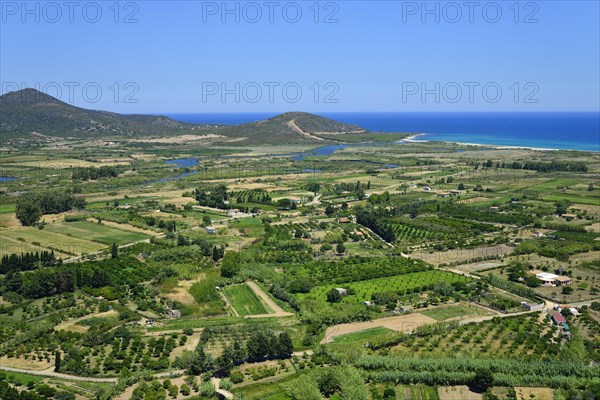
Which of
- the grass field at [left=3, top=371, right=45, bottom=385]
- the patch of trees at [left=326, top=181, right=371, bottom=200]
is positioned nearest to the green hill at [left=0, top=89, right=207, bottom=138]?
the patch of trees at [left=326, top=181, right=371, bottom=200]

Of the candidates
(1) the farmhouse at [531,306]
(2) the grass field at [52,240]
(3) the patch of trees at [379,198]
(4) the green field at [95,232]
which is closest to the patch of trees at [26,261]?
(2) the grass field at [52,240]

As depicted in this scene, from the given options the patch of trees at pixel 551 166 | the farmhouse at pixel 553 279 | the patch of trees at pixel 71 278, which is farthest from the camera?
the patch of trees at pixel 551 166

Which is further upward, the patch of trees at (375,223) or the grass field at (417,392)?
the patch of trees at (375,223)

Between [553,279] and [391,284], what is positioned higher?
[553,279]

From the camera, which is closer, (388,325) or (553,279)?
(388,325)

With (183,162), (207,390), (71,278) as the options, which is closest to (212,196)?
(71,278)

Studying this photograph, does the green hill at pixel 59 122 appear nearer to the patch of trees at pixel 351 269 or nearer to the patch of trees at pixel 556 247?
the patch of trees at pixel 351 269

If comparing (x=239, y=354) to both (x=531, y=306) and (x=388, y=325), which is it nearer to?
(x=388, y=325)

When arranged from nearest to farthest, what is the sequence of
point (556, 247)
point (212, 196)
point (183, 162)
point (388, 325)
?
1. point (388, 325)
2. point (556, 247)
3. point (212, 196)
4. point (183, 162)
